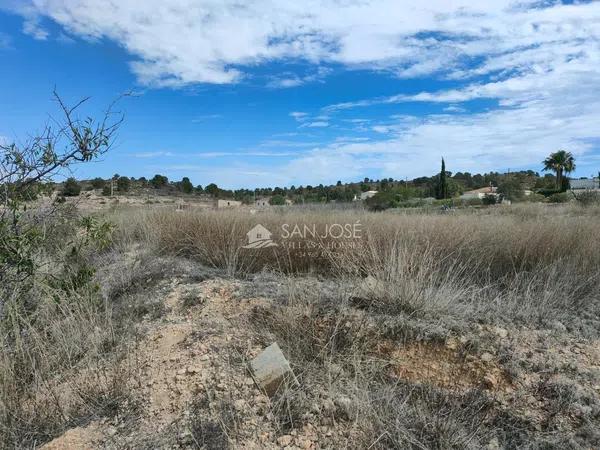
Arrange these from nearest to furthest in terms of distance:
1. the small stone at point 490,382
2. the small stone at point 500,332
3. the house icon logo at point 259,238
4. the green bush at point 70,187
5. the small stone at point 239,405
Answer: the small stone at point 239,405 < the small stone at point 490,382 < the small stone at point 500,332 < the green bush at point 70,187 < the house icon logo at point 259,238

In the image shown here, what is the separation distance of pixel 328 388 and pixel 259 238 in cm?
436

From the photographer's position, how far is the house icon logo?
22.5ft

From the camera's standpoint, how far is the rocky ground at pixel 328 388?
103 inches

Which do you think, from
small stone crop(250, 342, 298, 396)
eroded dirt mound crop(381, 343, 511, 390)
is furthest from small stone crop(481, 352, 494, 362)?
small stone crop(250, 342, 298, 396)

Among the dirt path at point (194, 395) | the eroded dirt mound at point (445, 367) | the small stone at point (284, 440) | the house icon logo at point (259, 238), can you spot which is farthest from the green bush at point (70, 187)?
the eroded dirt mound at point (445, 367)

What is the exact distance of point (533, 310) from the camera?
4125 millimetres

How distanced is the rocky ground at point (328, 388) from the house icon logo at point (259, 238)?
8.97 ft

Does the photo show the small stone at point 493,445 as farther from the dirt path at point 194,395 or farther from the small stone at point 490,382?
the dirt path at point 194,395

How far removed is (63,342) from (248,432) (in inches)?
68.3

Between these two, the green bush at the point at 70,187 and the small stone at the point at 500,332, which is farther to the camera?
the green bush at the point at 70,187

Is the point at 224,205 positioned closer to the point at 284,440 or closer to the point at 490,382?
the point at 490,382

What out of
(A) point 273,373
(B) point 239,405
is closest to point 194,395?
(B) point 239,405

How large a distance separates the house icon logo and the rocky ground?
2.73 meters

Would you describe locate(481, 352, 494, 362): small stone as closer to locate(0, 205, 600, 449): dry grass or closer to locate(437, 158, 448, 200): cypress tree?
locate(0, 205, 600, 449): dry grass
